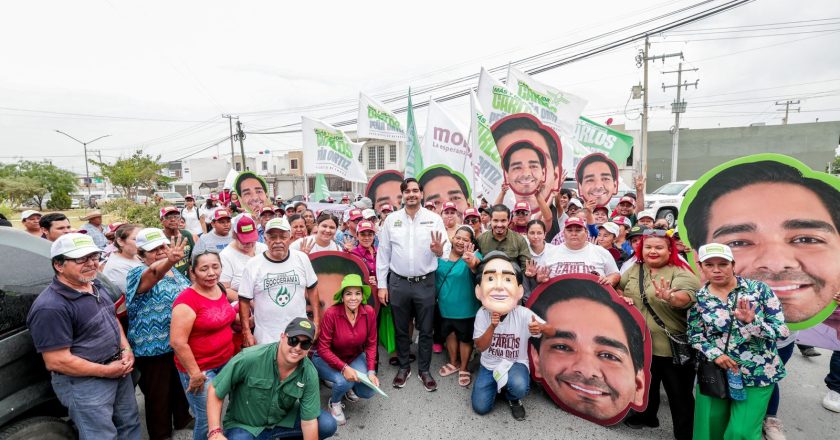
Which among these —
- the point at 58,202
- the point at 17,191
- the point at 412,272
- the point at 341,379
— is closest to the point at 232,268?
the point at 341,379

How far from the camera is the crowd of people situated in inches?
102

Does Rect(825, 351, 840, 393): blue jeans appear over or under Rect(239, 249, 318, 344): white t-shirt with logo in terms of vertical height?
under

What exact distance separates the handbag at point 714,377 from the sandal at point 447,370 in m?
2.41

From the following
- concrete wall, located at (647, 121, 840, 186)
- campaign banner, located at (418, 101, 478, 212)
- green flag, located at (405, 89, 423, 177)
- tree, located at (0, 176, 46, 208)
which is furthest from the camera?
concrete wall, located at (647, 121, 840, 186)

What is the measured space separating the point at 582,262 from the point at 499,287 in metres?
1.10

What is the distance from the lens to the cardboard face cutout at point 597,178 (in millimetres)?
7992

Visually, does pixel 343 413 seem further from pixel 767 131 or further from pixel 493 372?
pixel 767 131

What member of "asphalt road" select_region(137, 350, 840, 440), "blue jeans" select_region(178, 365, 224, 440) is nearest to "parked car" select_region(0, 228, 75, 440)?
"blue jeans" select_region(178, 365, 224, 440)

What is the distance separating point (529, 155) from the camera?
638cm

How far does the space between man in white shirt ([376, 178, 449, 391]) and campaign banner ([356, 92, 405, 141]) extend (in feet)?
16.5

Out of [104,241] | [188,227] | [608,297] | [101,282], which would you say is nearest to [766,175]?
[608,297]

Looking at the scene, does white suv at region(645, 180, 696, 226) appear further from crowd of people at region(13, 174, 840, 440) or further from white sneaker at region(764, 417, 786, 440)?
white sneaker at region(764, 417, 786, 440)

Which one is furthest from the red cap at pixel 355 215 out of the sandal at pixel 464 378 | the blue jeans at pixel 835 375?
the blue jeans at pixel 835 375

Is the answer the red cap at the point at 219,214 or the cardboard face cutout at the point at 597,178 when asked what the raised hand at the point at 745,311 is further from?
the cardboard face cutout at the point at 597,178
